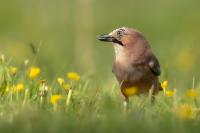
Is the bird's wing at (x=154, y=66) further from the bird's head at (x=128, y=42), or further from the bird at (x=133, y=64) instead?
the bird's head at (x=128, y=42)

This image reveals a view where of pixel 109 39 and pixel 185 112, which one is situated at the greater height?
pixel 109 39

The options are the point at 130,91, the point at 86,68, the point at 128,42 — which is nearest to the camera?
the point at 130,91

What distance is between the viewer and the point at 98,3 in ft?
62.6

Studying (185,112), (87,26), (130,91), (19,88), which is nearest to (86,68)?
(87,26)

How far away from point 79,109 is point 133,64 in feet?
4.07

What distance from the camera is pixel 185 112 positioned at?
6.04 meters

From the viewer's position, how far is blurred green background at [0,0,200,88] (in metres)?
13.7

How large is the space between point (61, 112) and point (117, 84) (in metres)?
1.73

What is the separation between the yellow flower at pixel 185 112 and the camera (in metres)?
5.99

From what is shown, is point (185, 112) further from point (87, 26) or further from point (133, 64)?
point (87, 26)

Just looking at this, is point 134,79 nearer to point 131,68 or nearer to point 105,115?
point 131,68

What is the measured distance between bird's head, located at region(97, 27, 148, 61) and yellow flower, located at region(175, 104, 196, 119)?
138 centimetres

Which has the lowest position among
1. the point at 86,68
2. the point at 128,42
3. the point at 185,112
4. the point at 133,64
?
the point at 86,68

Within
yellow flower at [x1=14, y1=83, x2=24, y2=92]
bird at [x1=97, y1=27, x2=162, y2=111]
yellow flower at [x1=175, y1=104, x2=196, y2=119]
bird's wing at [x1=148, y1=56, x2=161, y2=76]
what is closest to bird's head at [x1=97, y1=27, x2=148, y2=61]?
bird at [x1=97, y1=27, x2=162, y2=111]
